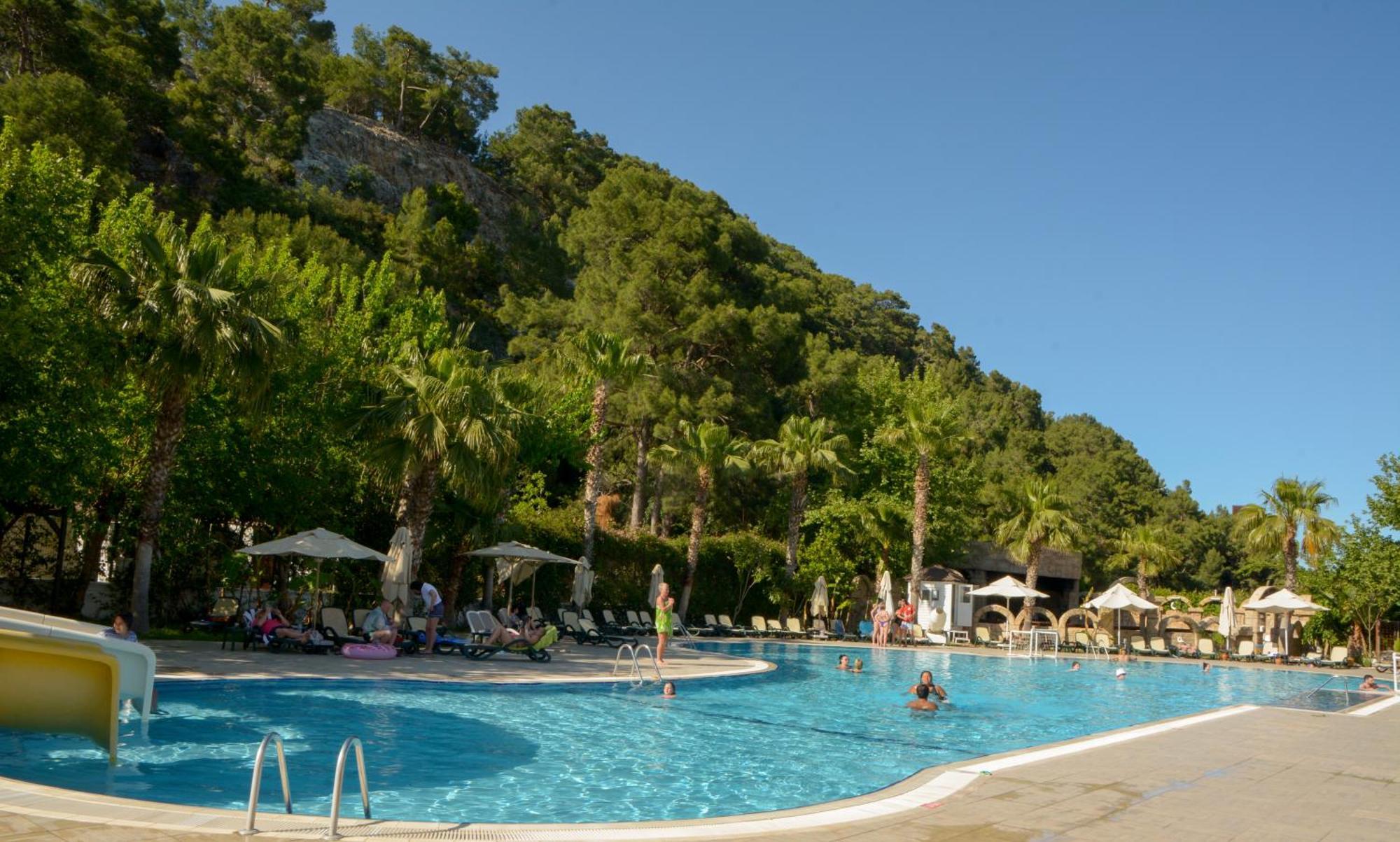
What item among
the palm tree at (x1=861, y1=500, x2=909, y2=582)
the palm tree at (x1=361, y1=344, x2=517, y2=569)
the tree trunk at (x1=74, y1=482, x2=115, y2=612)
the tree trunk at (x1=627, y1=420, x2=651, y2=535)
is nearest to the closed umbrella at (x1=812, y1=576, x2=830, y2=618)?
the palm tree at (x1=861, y1=500, x2=909, y2=582)

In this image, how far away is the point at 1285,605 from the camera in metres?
31.3

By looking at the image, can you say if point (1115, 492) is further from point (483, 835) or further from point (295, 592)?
point (483, 835)

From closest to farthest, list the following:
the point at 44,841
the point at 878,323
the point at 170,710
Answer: the point at 44,841 → the point at 170,710 → the point at 878,323

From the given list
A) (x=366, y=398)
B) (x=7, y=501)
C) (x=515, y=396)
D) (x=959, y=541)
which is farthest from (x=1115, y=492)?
(x=7, y=501)

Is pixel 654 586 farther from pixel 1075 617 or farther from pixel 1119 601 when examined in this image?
pixel 1075 617

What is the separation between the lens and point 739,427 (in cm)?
3850

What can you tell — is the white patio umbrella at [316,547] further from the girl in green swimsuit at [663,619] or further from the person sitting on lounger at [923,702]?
the person sitting on lounger at [923,702]

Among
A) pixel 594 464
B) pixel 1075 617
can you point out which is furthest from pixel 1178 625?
pixel 594 464

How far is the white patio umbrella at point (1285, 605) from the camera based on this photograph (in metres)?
31.1

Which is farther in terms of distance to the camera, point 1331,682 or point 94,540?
point 1331,682

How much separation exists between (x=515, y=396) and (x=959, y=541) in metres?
21.0

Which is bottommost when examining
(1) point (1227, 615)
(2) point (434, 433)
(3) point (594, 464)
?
(1) point (1227, 615)

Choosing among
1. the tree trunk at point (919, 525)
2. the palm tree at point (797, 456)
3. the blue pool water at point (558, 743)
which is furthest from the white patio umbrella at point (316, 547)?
the tree trunk at point (919, 525)

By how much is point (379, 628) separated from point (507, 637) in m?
2.39
